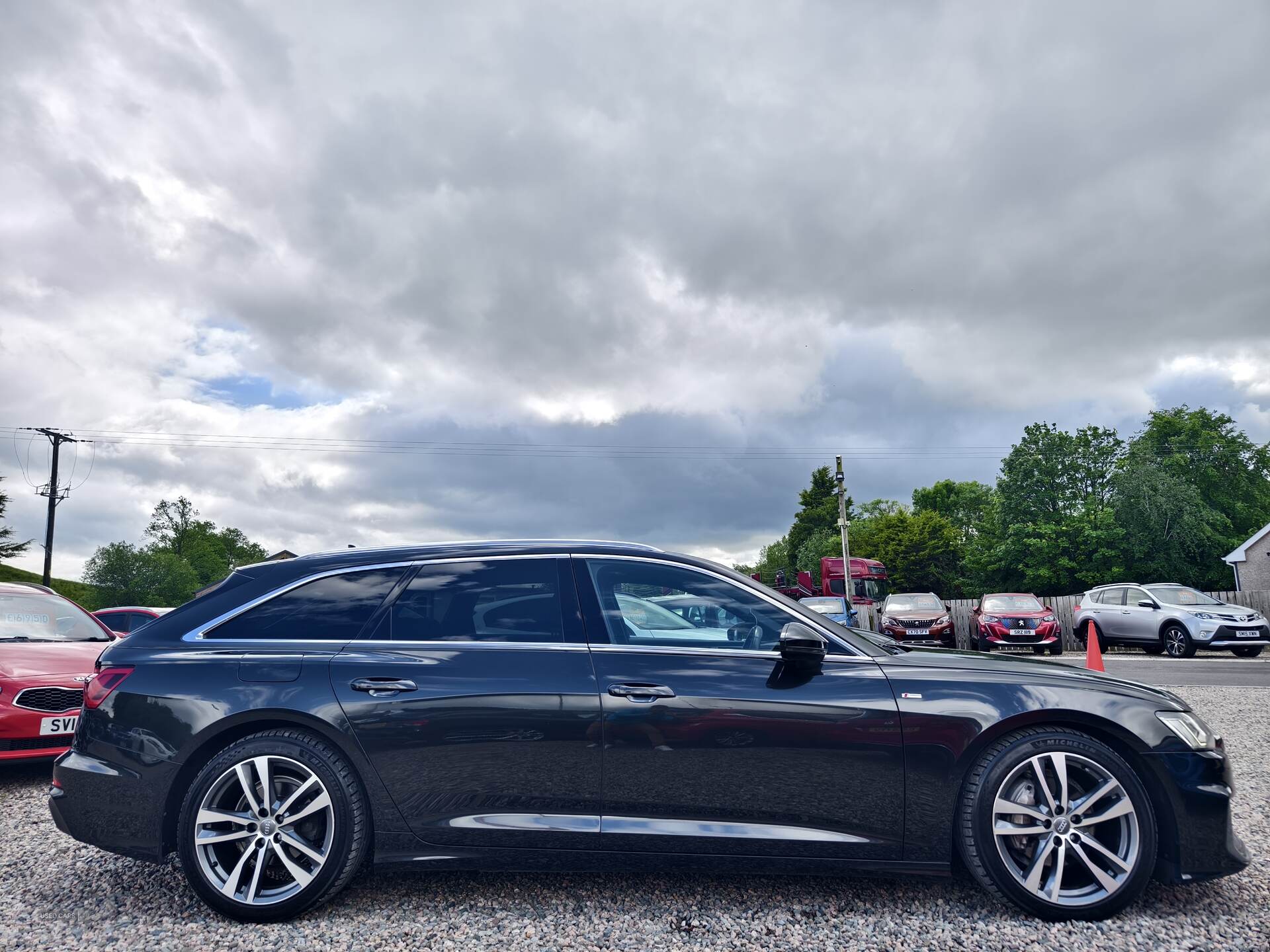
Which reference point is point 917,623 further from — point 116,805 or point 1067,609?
point 116,805

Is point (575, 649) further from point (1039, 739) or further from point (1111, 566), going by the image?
point (1111, 566)

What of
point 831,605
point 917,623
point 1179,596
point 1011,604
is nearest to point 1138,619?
point 1179,596

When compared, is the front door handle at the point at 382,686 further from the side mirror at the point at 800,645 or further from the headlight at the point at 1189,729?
the headlight at the point at 1189,729

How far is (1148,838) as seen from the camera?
121 inches

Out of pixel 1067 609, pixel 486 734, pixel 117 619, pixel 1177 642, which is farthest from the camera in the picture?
pixel 1067 609

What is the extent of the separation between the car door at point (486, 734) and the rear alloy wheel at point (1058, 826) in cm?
150

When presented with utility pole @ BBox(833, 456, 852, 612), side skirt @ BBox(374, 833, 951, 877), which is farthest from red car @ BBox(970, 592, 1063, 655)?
side skirt @ BBox(374, 833, 951, 877)

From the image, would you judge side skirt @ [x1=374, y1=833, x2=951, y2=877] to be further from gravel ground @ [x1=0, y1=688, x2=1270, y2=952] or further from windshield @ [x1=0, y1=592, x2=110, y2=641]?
windshield @ [x1=0, y1=592, x2=110, y2=641]

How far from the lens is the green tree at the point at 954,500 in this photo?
278ft

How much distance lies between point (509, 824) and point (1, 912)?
2.18 m

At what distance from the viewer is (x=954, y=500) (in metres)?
94.4

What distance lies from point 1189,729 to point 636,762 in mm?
2193

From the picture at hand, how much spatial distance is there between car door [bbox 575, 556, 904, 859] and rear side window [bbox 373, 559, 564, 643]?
388 millimetres

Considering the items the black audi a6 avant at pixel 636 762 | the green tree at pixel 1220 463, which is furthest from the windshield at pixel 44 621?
the green tree at pixel 1220 463
